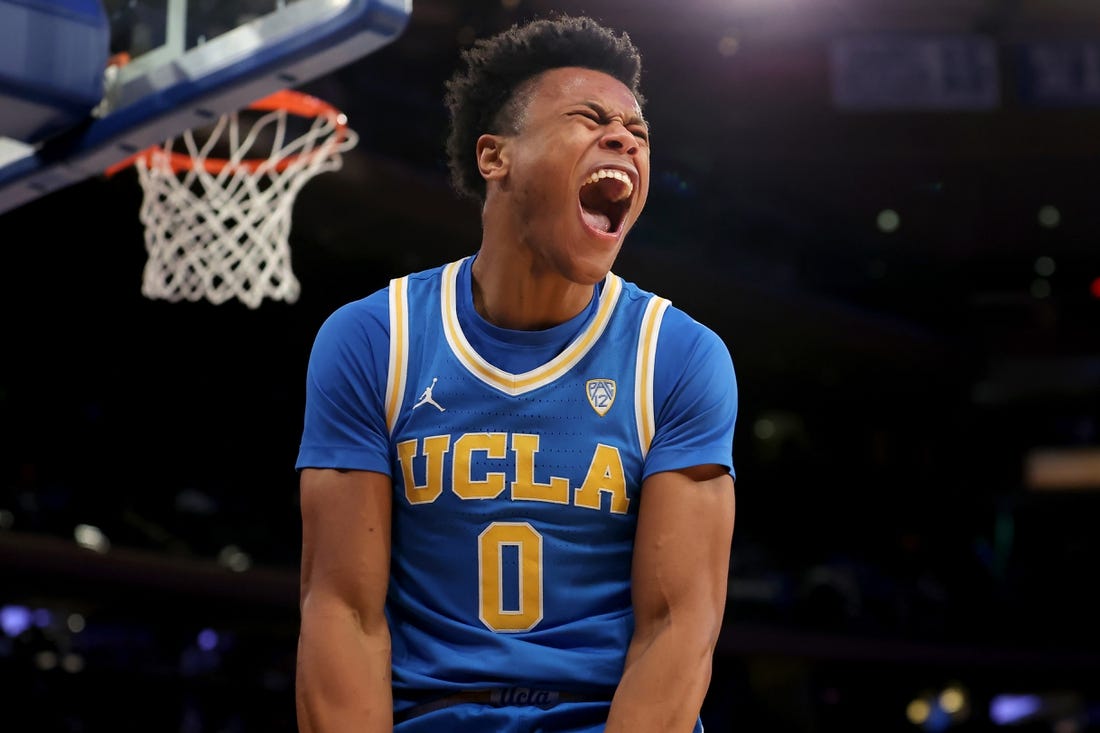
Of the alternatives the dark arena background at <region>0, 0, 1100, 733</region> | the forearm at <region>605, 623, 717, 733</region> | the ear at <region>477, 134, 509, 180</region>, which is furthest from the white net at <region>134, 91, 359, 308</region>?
the forearm at <region>605, 623, 717, 733</region>

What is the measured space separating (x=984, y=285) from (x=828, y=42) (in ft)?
14.7

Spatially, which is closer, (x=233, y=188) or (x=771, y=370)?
(x=233, y=188)

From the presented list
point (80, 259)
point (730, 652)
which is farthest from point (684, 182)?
point (80, 259)

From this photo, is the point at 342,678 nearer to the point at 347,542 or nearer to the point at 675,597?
the point at 347,542

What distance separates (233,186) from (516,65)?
12.6 feet

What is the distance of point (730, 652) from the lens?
440 inches

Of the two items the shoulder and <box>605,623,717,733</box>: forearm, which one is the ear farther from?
<box>605,623,717,733</box>: forearm

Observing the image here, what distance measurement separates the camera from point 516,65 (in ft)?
6.61

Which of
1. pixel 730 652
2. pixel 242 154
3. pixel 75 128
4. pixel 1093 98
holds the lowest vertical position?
pixel 730 652

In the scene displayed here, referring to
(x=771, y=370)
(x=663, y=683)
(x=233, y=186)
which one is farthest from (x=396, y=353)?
(x=771, y=370)

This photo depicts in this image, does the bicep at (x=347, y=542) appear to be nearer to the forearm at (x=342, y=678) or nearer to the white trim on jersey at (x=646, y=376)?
the forearm at (x=342, y=678)

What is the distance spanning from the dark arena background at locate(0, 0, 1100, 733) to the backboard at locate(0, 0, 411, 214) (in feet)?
10.9

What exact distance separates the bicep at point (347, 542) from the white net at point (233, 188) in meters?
3.40

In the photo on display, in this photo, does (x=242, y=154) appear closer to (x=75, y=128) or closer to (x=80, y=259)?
(x=75, y=128)
